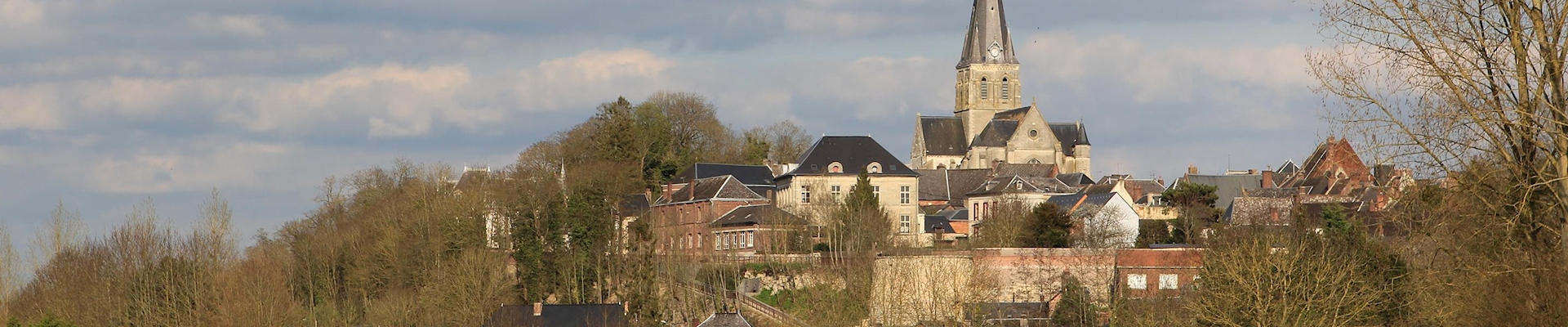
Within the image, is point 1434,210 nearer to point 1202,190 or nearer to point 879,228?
point 879,228

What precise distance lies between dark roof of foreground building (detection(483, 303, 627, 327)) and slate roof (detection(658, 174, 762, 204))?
590 inches

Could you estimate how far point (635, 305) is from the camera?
49219mm

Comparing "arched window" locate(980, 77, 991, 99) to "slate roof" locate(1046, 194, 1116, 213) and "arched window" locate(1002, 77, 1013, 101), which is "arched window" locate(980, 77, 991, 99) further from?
"slate roof" locate(1046, 194, 1116, 213)

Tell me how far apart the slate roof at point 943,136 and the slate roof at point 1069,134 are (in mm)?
5227

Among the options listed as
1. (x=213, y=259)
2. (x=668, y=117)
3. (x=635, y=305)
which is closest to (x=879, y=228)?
(x=635, y=305)

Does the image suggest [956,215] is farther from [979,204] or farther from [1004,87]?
[1004,87]

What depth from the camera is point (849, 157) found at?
7094 centimetres

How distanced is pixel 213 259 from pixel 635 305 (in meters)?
13.3

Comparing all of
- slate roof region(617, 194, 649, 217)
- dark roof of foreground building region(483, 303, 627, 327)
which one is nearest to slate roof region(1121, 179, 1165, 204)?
slate roof region(617, 194, 649, 217)

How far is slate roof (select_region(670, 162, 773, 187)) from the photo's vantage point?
71.8 meters

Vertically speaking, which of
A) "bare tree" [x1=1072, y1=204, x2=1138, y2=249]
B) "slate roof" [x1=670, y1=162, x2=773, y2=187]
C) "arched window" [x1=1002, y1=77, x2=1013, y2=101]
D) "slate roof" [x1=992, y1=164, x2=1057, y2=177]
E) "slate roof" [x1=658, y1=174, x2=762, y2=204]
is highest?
"arched window" [x1=1002, y1=77, x2=1013, y2=101]

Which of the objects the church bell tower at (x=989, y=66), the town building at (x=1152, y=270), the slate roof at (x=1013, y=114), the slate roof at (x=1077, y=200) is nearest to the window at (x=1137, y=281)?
the town building at (x=1152, y=270)

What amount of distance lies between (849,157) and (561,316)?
21.9 meters

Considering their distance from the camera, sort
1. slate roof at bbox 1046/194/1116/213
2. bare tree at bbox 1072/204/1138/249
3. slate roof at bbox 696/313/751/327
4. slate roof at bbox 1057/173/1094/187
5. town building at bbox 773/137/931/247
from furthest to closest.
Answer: slate roof at bbox 1057/173/1094/187 → town building at bbox 773/137/931/247 → slate roof at bbox 1046/194/1116/213 → bare tree at bbox 1072/204/1138/249 → slate roof at bbox 696/313/751/327
